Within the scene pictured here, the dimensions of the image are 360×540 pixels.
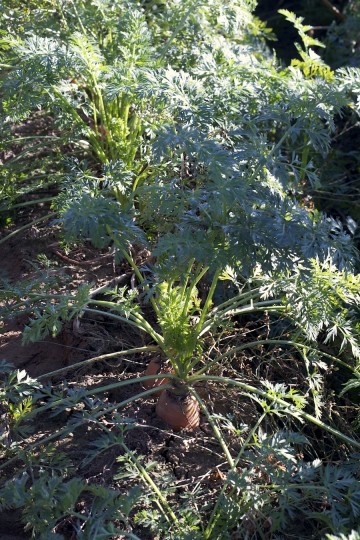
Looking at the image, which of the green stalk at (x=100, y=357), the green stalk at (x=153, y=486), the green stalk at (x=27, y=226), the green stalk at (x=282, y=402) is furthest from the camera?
the green stalk at (x=27, y=226)

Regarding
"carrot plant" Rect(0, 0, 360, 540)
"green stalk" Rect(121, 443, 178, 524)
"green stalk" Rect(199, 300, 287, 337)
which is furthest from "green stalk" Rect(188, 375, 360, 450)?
"green stalk" Rect(121, 443, 178, 524)

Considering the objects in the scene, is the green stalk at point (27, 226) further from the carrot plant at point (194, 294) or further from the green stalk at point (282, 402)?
the green stalk at point (282, 402)

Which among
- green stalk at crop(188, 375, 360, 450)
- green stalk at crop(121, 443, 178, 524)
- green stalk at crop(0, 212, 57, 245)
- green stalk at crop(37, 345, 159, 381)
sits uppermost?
green stalk at crop(188, 375, 360, 450)

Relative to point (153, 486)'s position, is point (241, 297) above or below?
above

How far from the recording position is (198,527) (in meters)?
2.00

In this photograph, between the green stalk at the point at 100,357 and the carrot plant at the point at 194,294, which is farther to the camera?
the green stalk at the point at 100,357

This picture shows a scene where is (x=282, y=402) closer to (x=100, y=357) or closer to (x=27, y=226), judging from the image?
(x=100, y=357)

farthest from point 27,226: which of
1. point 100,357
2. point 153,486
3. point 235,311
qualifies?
point 153,486

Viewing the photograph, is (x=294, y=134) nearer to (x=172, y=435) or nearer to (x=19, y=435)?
(x=172, y=435)

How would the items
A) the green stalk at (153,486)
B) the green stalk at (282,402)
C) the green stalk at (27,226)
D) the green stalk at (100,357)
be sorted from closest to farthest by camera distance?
the green stalk at (153,486), the green stalk at (282,402), the green stalk at (100,357), the green stalk at (27,226)

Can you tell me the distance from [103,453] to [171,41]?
5.63ft

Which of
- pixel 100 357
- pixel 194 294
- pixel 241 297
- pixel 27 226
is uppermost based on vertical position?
pixel 241 297

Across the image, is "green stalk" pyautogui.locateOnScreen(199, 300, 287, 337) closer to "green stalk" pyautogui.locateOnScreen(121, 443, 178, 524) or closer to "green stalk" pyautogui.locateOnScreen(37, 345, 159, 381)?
"green stalk" pyautogui.locateOnScreen(37, 345, 159, 381)

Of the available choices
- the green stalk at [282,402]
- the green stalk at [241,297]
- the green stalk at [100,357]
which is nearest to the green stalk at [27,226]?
the green stalk at [100,357]
